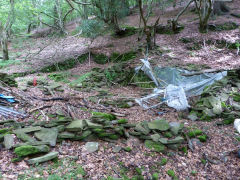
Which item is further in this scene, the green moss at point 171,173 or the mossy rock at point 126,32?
the mossy rock at point 126,32

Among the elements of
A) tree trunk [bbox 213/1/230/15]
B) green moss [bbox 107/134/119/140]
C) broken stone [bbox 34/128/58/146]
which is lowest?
green moss [bbox 107/134/119/140]

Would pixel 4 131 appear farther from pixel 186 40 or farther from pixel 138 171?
pixel 186 40

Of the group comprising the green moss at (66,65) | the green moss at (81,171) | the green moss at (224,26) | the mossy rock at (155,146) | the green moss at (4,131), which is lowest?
the mossy rock at (155,146)

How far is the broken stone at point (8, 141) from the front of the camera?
3074 millimetres

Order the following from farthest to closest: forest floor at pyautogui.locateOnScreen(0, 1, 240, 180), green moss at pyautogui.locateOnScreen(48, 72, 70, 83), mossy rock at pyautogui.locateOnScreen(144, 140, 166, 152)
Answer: green moss at pyautogui.locateOnScreen(48, 72, 70, 83) < mossy rock at pyautogui.locateOnScreen(144, 140, 166, 152) < forest floor at pyautogui.locateOnScreen(0, 1, 240, 180)

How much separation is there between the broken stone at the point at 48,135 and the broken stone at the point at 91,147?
24.9 inches

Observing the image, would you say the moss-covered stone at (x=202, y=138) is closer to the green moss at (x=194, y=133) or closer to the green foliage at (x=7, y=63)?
the green moss at (x=194, y=133)

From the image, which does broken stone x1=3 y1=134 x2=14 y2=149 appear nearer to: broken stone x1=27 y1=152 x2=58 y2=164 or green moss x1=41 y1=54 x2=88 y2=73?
broken stone x1=27 y1=152 x2=58 y2=164

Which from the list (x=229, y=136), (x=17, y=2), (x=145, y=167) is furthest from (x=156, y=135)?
(x=17, y=2)

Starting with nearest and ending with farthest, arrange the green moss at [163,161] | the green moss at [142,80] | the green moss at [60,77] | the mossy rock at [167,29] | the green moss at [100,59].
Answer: the green moss at [163,161] < the green moss at [142,80] < the green moss at [60,77] < the green moss at [100,59] < the mossy rock at [167,29]

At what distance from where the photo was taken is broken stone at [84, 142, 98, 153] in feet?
11.6

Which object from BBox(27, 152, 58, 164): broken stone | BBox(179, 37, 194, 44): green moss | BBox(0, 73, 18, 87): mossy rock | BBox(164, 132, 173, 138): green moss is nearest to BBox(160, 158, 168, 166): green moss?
BBox(164, 132, 173, 138): green moss

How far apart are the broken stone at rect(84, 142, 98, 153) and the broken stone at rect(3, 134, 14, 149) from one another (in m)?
1.34

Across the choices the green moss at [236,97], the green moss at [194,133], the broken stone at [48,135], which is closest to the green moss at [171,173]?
the green moss at [194,133]
